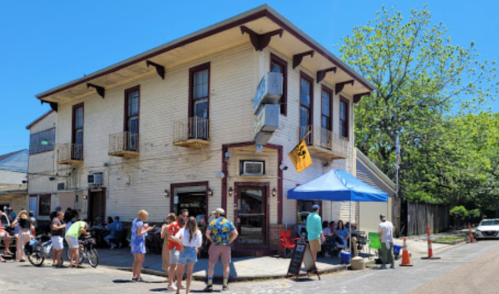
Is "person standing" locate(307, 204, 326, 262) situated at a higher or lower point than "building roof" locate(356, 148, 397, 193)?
lower

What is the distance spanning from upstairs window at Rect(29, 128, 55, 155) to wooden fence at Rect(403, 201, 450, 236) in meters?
19.9

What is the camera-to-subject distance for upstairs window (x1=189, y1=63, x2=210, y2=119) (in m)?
16.8

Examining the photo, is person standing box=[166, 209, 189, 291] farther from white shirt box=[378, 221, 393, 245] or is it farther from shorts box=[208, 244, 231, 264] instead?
white shirt box=[378, 221, 393, 245]

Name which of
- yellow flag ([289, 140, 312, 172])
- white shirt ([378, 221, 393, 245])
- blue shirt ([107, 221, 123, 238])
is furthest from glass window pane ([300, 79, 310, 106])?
blue shirt ([107, 221, 123, 238])

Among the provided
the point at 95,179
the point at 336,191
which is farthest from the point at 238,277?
the point at 95,179

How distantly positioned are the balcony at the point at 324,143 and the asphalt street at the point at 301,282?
534 cm

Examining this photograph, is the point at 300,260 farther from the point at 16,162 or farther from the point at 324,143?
the point at 16,162

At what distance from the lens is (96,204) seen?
20.7 meters

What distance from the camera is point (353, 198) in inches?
572

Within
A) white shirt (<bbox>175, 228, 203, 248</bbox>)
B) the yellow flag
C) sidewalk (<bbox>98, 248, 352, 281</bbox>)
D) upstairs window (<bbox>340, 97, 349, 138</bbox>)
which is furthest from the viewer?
upstairs window (<bbox>340, 97, 349, 138</bbox>)

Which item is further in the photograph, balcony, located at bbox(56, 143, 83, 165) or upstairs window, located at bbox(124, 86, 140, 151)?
balcony, located at bbox(56, 143, 83, 165)

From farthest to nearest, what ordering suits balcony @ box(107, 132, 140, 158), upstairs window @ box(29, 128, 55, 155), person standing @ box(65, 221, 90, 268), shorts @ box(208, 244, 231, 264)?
1. upstairs window @ box(29, 128, 55, 155)
2. balcony @ box(107, 132, 140, 158)
3. person standing @ box(65, 221, 90, 268)
4. shorts @ box(208, 244, 231, 264)

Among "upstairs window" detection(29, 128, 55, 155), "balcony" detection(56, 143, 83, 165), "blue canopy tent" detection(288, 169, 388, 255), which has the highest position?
"upstairs window" detection(29, 128, 55, 155)

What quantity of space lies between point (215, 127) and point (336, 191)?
4.79m
